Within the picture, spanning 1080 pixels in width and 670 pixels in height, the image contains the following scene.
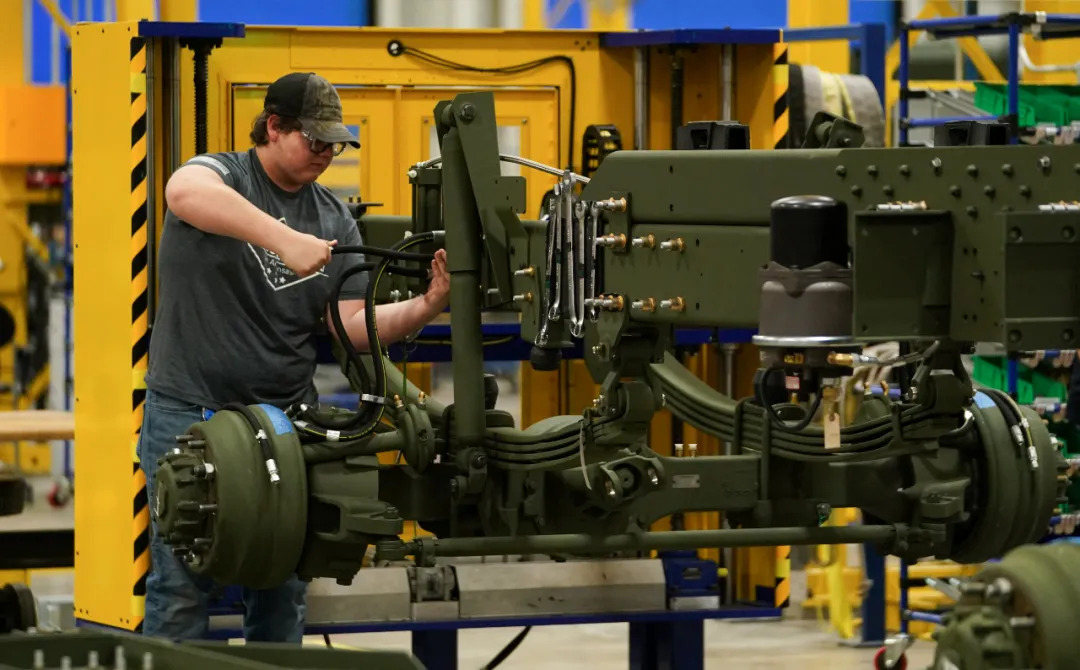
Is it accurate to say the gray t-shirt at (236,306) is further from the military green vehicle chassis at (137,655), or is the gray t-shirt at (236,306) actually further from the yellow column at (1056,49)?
the yellow column at (1056,49)

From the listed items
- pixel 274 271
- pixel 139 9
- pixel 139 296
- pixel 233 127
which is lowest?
pixel 139 296

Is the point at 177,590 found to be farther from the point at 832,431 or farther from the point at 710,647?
the point at 710,647

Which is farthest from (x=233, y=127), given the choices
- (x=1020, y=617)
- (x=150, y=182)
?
(x=1020, y=617)

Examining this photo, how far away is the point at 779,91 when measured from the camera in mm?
6988

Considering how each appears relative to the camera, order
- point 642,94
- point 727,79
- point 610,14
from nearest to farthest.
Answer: point 727,79 → point 642,94 → point 610,14

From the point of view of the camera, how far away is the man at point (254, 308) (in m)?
5.43

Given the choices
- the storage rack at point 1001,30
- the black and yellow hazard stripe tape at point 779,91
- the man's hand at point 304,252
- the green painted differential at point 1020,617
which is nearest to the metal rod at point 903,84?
the storage rack at point 1001,30

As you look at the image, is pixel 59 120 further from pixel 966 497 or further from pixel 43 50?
pixel 966 497

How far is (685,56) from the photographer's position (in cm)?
709

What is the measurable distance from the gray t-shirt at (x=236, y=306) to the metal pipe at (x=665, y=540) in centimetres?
70

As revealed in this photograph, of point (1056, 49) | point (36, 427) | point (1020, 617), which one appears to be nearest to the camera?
point (1020, 617)

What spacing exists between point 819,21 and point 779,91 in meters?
3.08

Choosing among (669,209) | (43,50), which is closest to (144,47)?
(669,209)

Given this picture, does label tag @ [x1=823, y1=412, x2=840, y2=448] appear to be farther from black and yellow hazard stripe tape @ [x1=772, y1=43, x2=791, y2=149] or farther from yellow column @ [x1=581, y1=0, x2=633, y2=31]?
yellow column @ [x1=581, y1=0, x2=633, y2=31]
